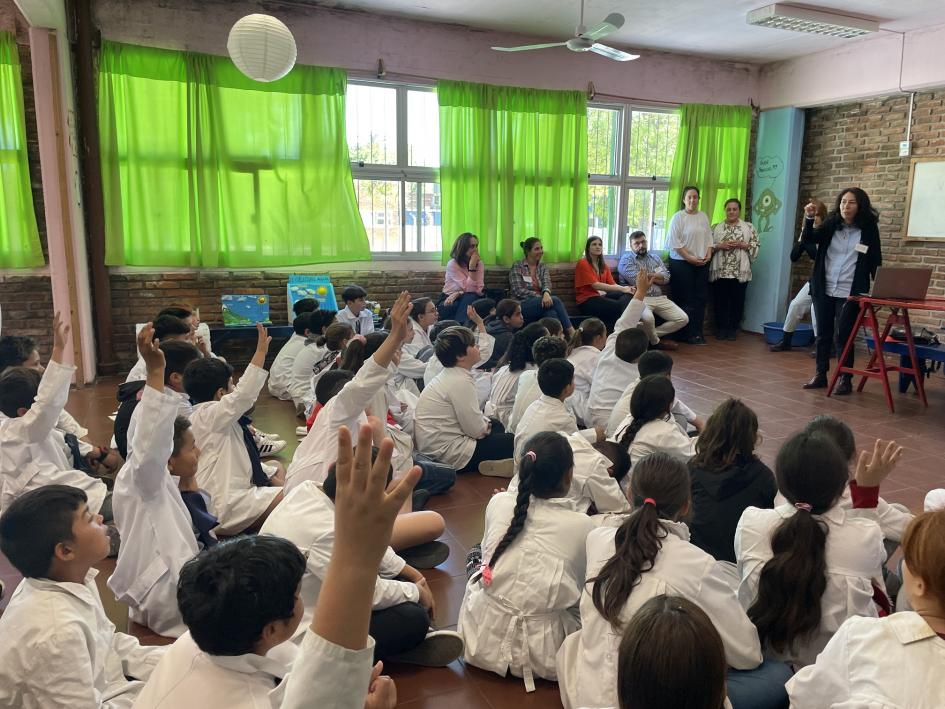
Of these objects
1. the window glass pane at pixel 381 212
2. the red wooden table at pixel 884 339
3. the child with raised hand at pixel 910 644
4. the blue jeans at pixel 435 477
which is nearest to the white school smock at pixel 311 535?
the child with raised hand at pixel 910 644

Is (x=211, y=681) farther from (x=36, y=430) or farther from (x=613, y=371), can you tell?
(x=613, y=371)

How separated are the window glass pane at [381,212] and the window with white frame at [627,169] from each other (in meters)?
2.36

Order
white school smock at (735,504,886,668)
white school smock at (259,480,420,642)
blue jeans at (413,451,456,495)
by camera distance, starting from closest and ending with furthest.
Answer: white school smock at (735,504,886,668) < white school smock at (259,480,420,642) < blue jeans at (413,451,456,495)

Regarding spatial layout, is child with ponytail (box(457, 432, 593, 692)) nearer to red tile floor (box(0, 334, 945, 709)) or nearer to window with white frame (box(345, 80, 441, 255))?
red tile floor (box(0, 334, 945, 709))

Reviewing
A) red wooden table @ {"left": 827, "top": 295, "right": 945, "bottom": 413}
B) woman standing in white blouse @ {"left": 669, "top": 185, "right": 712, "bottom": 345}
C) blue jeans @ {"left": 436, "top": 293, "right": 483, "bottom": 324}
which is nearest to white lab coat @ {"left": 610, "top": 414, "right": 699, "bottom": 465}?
red wooden table @ {"left": 827, "top": 295, "right": 945, "bottom": 413}

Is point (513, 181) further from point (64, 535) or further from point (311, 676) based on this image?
point (311, 676)

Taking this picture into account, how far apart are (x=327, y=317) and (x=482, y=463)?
6.39 ft

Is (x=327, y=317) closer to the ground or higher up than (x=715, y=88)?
closer to the ground

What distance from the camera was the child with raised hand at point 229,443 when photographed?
2.79 metres

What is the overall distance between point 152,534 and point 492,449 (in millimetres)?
1996

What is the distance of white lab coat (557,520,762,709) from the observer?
167cm

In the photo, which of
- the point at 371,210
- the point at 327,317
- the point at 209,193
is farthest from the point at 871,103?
the point at 209,193

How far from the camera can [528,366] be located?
4285 millimetres

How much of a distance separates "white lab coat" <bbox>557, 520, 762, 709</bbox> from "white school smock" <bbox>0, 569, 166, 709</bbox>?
3.69 feet
